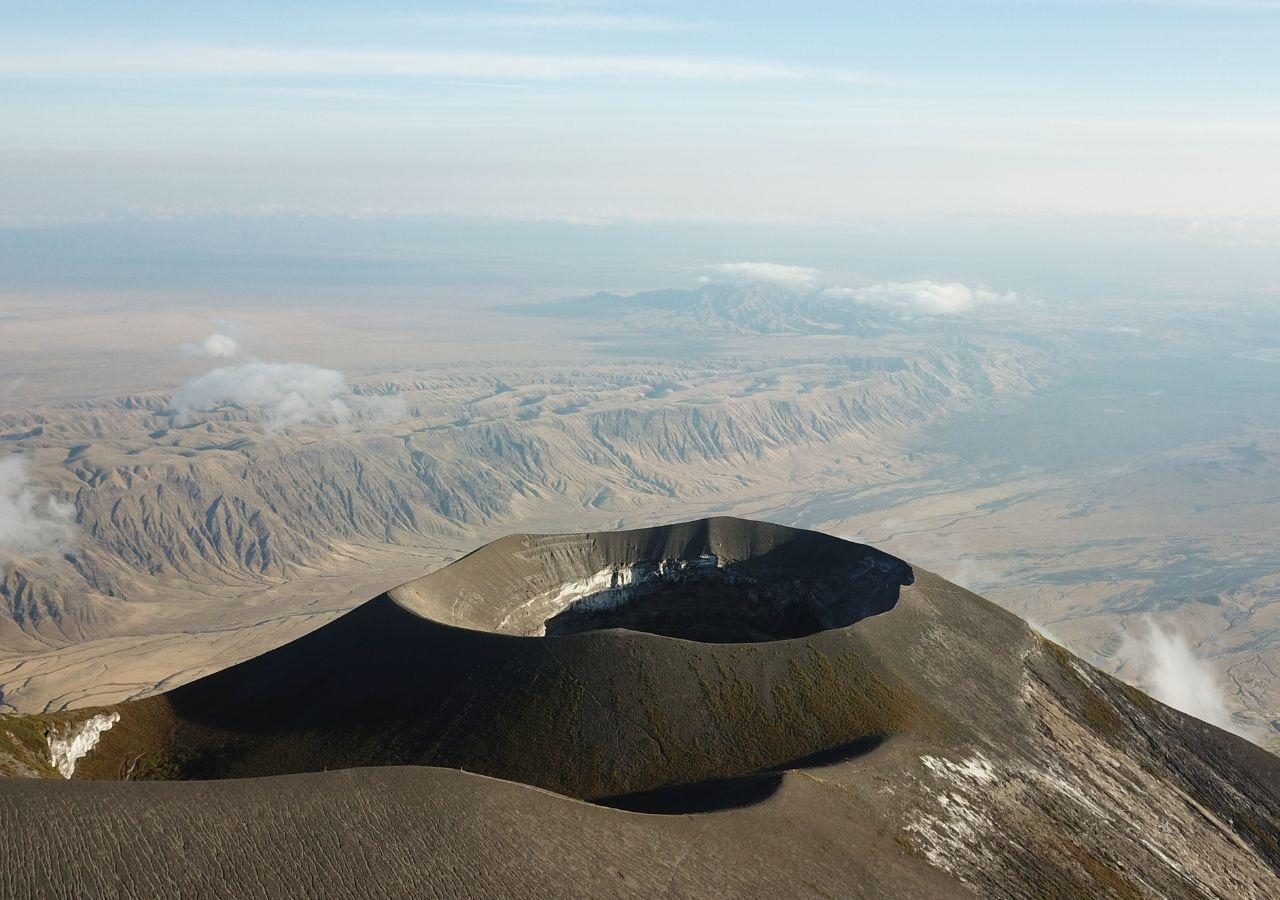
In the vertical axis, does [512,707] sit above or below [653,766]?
above

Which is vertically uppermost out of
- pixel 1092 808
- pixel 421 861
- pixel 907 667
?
pixel 421 861

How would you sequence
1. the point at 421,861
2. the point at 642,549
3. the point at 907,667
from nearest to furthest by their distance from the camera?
the point at 421,861 < the point at 907,667 < the point at 642,549

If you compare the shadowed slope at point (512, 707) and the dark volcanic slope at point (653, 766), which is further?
the shadowed slope at point (512, 707)

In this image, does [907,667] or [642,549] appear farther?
[642,549]

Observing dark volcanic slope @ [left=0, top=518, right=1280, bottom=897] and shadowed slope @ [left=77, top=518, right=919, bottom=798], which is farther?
shadowed slope @ [left=77, top=518, right=919, bottom=798]

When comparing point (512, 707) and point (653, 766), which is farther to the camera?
point (512, 707)

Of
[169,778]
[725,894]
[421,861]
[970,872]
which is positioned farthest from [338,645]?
[970,872]

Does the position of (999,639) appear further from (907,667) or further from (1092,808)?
(1092,808)

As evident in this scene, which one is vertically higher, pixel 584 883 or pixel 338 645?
pixel 584 883
